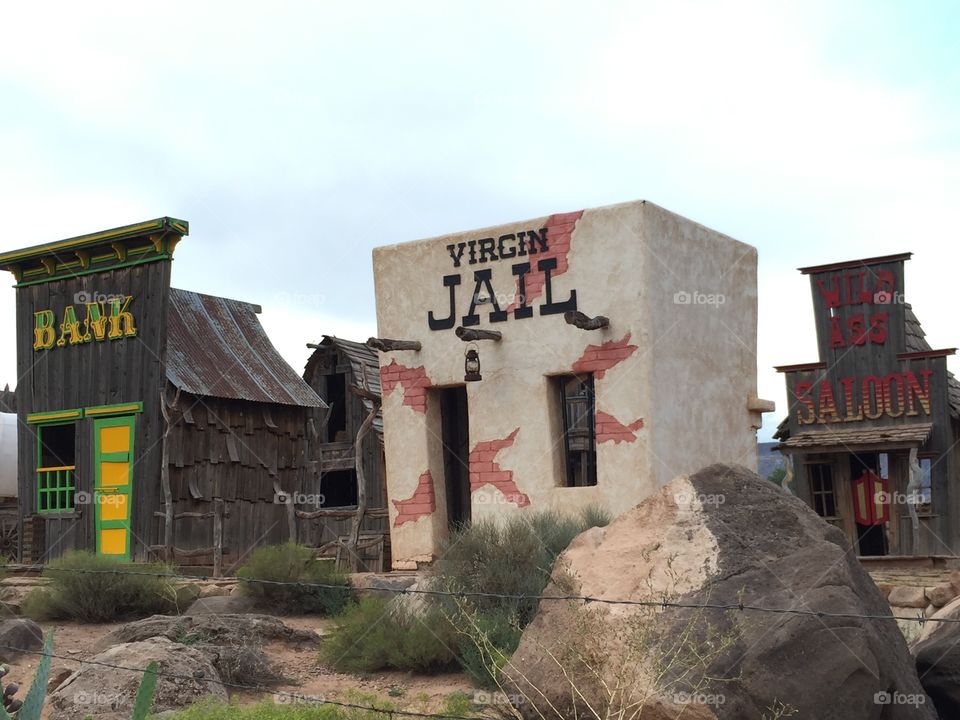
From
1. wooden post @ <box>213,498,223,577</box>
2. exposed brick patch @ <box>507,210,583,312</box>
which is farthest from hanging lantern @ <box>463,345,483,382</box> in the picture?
wooden post @ <box>213,498,223,577</box>

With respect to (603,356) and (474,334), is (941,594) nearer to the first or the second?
(603,356)

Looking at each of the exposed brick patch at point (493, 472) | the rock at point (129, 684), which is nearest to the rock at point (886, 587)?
the exposed brick patch at point (493, 472)

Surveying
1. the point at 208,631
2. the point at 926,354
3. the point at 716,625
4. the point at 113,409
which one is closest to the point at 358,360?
the point at 113,409

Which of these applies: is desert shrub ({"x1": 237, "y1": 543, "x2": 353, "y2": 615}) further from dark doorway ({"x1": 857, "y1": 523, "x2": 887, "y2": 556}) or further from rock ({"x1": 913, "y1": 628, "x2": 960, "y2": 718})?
dark doorway ({"x1": 857, "y1": 523, "x2": 887, "y2": 556})

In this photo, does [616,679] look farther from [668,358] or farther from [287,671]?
[668,358]

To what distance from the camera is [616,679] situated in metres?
6.14

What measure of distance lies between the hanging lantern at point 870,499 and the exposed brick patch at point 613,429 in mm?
11070

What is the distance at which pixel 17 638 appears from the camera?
11.4 meters

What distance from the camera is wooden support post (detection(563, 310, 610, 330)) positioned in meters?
11.8

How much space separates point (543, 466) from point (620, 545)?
17.4 ft

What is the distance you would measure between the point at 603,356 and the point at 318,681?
14.7ft

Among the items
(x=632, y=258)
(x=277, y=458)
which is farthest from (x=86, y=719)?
(x=277, y=458)

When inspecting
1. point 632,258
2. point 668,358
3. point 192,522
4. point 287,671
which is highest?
point 632,258

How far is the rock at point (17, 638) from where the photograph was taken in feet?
36.8
